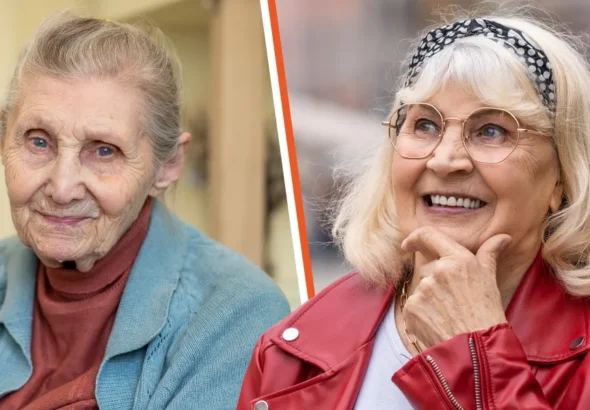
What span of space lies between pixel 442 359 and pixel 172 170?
4.16ft

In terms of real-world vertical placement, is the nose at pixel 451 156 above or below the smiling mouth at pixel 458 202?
above

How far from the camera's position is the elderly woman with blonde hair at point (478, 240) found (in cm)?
188

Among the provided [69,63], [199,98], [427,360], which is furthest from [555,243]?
[199,98]

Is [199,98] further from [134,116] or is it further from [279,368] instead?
[279,368]

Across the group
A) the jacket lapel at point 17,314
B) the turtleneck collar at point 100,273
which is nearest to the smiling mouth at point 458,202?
the turtleneck collar at point 100,273

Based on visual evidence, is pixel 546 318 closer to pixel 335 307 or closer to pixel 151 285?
pixel 335 307

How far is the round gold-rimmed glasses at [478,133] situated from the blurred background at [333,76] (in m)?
0.77

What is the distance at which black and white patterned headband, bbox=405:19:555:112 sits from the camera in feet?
6.48

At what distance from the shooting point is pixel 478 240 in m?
2.00

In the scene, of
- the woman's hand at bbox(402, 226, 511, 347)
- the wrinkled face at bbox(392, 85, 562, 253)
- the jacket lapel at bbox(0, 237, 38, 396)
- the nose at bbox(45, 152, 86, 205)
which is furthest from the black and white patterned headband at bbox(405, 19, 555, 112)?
the jacket lapel at bbox(0, 237, 38, 396)

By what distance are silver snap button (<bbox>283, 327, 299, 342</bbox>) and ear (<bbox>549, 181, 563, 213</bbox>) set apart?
0.66 meters

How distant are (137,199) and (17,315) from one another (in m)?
0.50

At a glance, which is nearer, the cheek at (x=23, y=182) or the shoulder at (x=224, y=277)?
the cheek at (x=23, y=182)

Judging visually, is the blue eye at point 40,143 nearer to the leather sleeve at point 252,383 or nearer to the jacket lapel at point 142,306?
the jacket lapel at point 142,306
